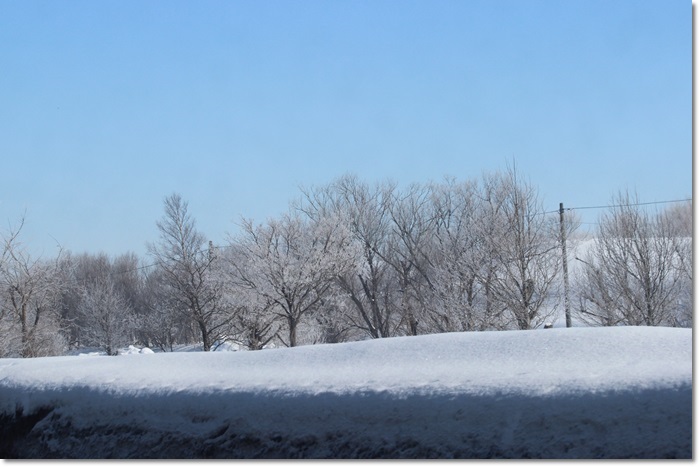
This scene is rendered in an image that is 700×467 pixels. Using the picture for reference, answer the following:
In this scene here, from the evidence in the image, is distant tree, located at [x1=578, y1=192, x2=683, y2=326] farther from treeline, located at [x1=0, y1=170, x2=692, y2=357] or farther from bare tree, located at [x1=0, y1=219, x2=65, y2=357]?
bare tree, located at [x1=0, y1=219, x2=65, y2=357]

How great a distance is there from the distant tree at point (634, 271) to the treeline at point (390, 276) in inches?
2.0

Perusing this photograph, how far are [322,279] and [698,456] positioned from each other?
31345 millimetres

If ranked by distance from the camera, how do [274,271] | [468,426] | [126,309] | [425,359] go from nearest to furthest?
1. [468,426]
2. [425,359]
3. [274,271]
4. [126,309]

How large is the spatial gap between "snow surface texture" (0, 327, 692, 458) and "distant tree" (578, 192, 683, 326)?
22.5 meters

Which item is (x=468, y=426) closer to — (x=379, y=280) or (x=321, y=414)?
(x=321, y=414)

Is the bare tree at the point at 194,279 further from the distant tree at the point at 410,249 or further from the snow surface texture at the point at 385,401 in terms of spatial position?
the snow surface texture at the point at 385,401

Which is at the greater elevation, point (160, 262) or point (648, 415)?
point (160, 262)

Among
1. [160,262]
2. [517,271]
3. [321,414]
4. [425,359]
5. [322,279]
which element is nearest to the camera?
[321,414]

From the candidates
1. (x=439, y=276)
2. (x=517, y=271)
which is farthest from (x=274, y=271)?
(x=517, y=271)

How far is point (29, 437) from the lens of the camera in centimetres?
639

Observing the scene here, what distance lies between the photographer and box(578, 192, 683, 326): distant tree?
27.5m

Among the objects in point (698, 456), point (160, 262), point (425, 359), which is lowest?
point (698, 456)

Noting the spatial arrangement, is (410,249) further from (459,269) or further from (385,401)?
(385,401)

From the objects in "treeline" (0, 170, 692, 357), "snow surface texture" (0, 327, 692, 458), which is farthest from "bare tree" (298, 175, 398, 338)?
"snow surface texture" (0, 327, 692, 458)
